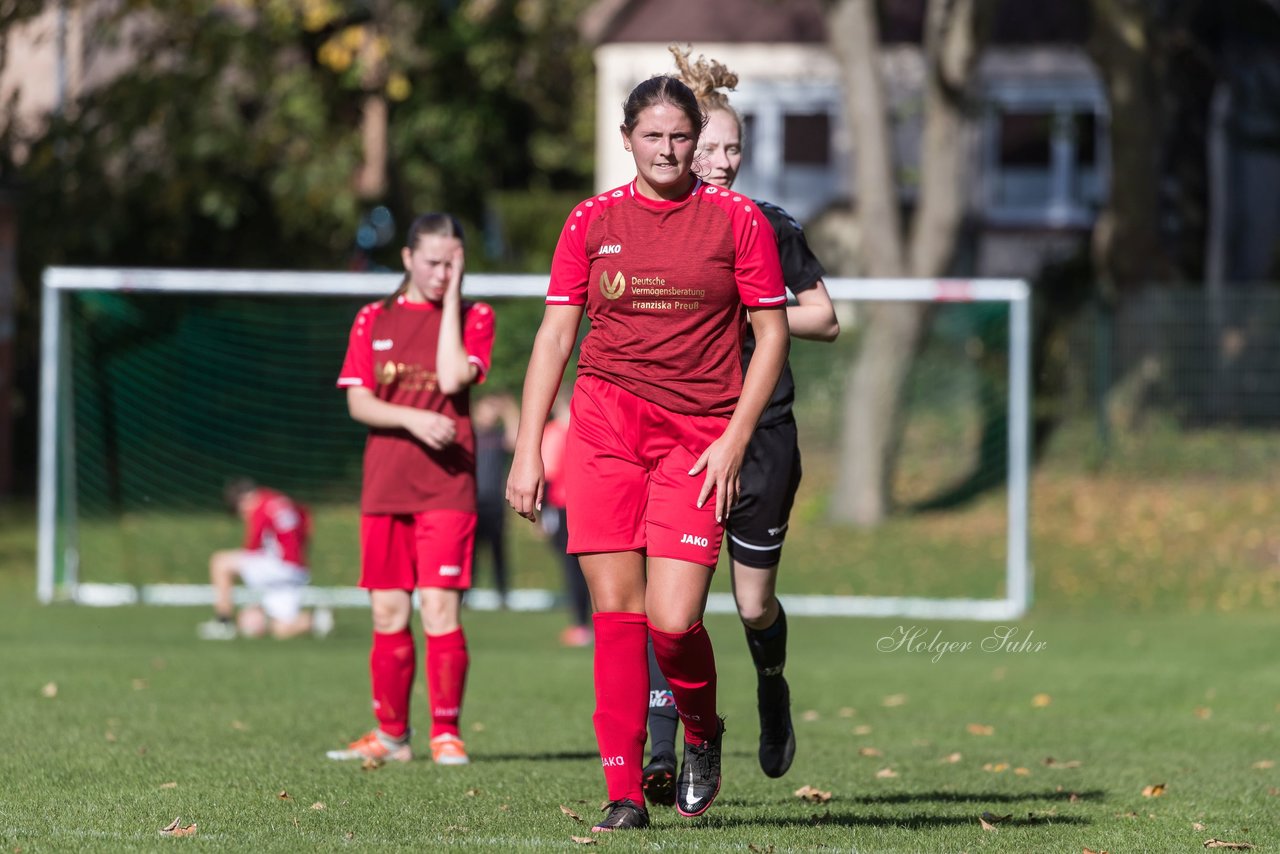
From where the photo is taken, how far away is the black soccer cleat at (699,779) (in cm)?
562

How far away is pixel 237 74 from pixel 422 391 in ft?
66.6

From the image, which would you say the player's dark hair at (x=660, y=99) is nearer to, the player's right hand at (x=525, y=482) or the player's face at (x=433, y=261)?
the player's right hand at (x=525, y=482)

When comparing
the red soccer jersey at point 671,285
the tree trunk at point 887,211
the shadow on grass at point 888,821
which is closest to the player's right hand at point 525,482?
the red soccer jersey at point 671,285

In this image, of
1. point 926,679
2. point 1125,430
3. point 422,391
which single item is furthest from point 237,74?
point 422,391

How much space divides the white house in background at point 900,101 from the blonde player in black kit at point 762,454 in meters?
23.4

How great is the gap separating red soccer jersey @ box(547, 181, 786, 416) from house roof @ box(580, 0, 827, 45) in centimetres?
2574

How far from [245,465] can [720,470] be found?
46.4 ft

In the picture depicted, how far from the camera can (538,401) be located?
17.8ft

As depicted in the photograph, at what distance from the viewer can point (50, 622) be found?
14.7 m

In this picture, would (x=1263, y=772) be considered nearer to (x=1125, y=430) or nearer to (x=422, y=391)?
(x=422, y=391)

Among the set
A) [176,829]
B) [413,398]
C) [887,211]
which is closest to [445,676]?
[413,398]

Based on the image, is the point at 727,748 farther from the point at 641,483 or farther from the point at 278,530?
the point at 278,530

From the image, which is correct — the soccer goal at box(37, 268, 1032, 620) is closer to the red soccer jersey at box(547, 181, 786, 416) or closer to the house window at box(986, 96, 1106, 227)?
the red soccer jersey at box(547, 181, 786, 416)

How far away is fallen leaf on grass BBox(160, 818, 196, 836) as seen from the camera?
17.4 ft
